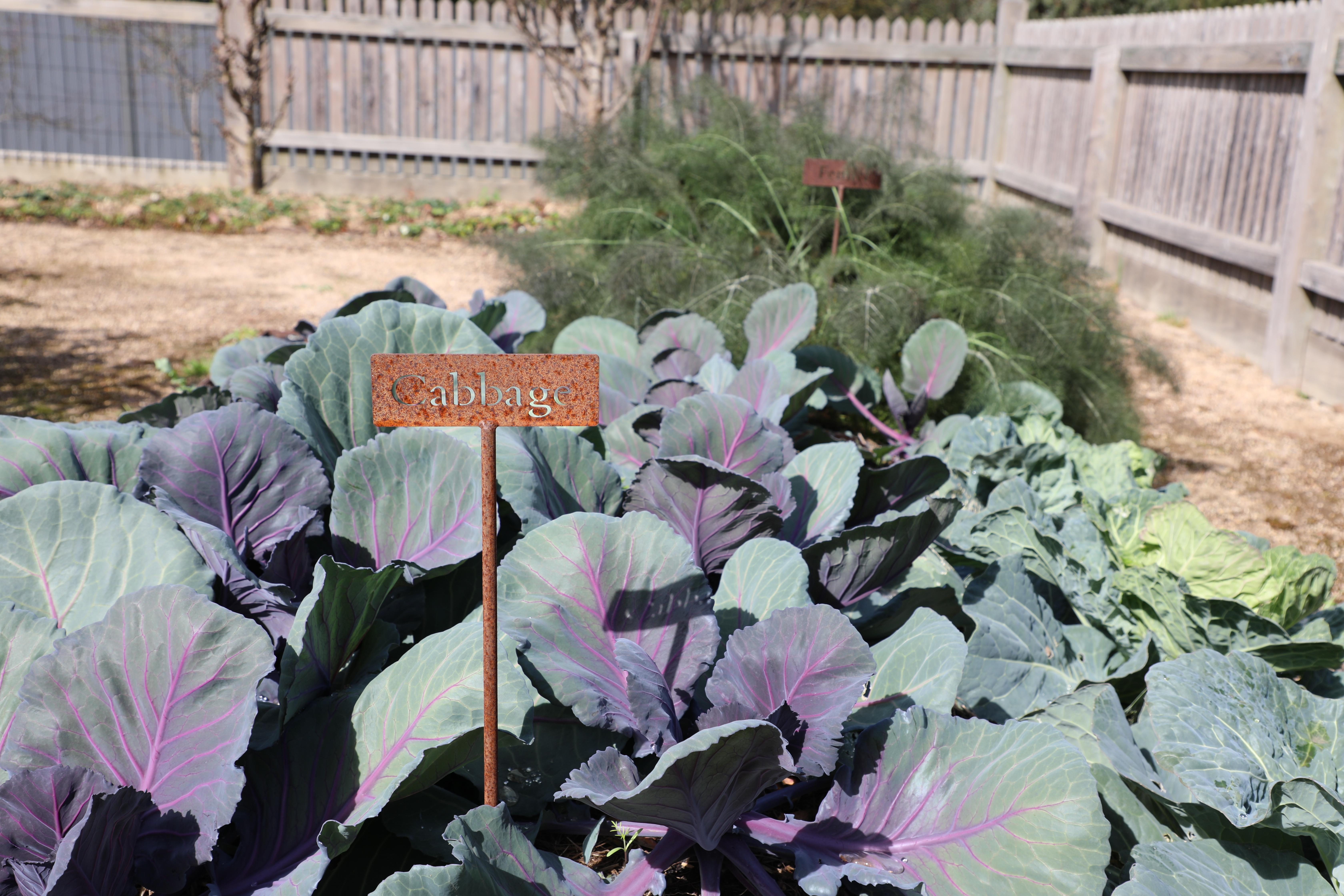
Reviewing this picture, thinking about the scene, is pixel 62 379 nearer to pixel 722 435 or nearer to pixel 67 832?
pixel 722 435

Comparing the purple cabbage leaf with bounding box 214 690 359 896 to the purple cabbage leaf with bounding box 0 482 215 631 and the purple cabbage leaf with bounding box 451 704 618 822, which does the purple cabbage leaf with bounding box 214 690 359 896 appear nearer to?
the purple cabbage leaf with bounding box 451 704 618 822

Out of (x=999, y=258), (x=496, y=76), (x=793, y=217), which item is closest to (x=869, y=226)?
(x=793, y=217)

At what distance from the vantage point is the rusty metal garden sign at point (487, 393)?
1062 millimetres

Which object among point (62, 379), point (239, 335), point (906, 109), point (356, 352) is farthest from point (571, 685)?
point (906, 109)

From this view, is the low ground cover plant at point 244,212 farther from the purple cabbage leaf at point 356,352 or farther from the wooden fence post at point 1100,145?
the purple cabbage leaf at point 356,352

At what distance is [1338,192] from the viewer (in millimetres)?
5277

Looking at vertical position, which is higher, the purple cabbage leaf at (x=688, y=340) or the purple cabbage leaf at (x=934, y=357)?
the purple cabbage leaf at (x=688, y=340)

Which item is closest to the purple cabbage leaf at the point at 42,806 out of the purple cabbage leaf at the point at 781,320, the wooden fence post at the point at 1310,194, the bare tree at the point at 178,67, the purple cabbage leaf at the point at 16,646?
the purple cabbage leaf at the point at 16,646

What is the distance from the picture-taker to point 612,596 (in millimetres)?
1193

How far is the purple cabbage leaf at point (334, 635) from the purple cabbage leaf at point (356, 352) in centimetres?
36

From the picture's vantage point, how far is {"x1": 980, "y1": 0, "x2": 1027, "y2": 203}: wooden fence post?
971 centimetres

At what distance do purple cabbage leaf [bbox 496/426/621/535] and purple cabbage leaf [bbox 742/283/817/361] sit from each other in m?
0.85

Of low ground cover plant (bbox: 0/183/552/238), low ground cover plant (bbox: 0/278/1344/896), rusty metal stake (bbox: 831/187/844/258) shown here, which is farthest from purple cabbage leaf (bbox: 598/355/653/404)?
low ground cover plant (bbox: 0/183/552/238)

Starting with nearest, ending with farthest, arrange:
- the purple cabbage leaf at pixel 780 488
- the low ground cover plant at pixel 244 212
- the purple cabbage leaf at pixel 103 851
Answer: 1. the purple cabbage leaf at pixel 103 851
2. the purple cabbage leaf at pixel 780 488
3. the low ground cover plant at pixel 244 212
